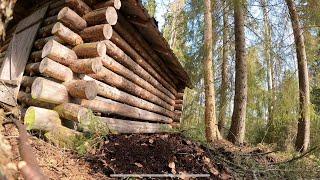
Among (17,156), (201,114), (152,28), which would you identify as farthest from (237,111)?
(201,114)

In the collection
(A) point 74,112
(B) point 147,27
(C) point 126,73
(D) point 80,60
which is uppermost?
(B) point 147,27

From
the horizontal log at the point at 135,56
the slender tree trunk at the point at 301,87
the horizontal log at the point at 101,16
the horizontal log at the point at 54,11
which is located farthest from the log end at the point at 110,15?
the slender tree trunk at the point at 301,87

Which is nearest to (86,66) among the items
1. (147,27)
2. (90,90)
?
(90,90)

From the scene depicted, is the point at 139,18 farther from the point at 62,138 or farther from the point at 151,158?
the point at 151,158

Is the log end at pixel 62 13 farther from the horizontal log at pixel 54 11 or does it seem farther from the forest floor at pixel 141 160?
the forest floor at pixel 141 160

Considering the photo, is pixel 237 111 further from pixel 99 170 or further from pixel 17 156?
pixel 17 156

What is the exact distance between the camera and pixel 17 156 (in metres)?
3.43

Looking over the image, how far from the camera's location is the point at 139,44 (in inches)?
305

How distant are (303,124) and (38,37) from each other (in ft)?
28.8

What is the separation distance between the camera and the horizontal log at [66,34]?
199 inches

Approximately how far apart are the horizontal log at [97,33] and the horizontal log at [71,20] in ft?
0.35

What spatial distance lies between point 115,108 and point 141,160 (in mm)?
2318

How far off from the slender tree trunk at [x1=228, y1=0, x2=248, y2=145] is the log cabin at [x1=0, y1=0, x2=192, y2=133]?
2.73m

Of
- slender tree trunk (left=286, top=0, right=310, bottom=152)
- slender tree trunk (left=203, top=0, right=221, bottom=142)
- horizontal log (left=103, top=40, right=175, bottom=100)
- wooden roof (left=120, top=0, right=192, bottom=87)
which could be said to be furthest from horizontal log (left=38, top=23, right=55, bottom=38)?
slender tree trunk (left=286, top=0, right=310, bottom=152)
